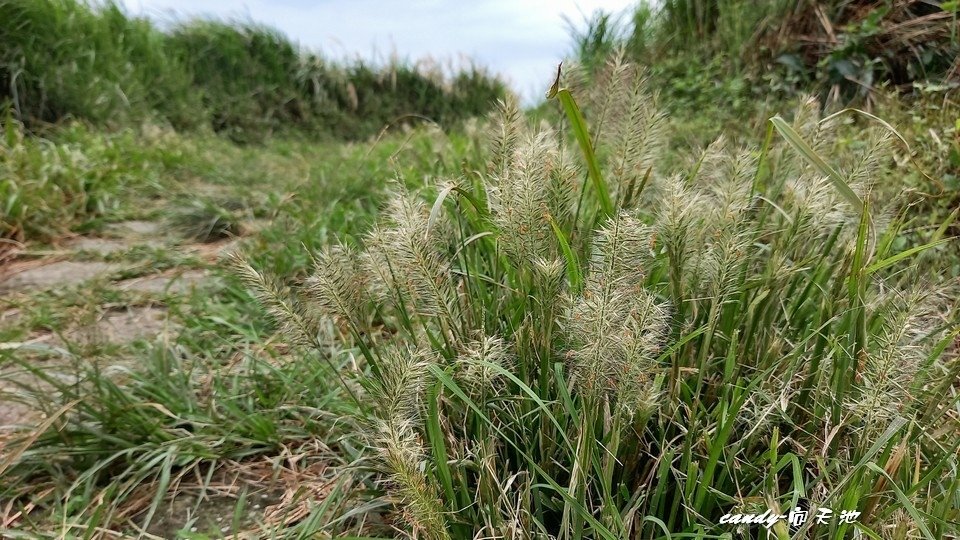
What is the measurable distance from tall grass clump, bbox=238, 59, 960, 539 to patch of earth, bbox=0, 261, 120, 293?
6.06 ft

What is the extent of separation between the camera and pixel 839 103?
131 inches

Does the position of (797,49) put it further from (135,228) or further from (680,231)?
(135,228)

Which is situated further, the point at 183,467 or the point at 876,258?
the point at 183,467

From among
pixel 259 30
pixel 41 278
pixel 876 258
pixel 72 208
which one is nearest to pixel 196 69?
pixel 259 30

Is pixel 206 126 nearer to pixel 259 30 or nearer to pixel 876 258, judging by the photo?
Result: pixel 259 30

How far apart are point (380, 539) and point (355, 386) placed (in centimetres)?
39

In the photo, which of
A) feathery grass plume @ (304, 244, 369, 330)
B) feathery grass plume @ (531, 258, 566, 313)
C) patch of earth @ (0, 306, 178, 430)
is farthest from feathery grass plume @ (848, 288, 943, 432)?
patch of earth @ (0, 306, 178, 430)

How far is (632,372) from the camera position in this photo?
2.80 feet

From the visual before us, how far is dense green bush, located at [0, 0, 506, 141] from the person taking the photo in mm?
4691

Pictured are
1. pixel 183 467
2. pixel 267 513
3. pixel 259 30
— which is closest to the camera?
pixel 267 513

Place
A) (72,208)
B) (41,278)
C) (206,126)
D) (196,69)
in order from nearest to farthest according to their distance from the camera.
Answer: (41,278) < (72,208) < (206,126) < (196,69)

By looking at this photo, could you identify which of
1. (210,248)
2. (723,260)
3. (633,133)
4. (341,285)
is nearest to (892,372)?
(723,260)

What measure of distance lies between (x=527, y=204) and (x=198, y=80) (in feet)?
24.1

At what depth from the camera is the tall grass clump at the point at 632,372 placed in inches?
35.3
